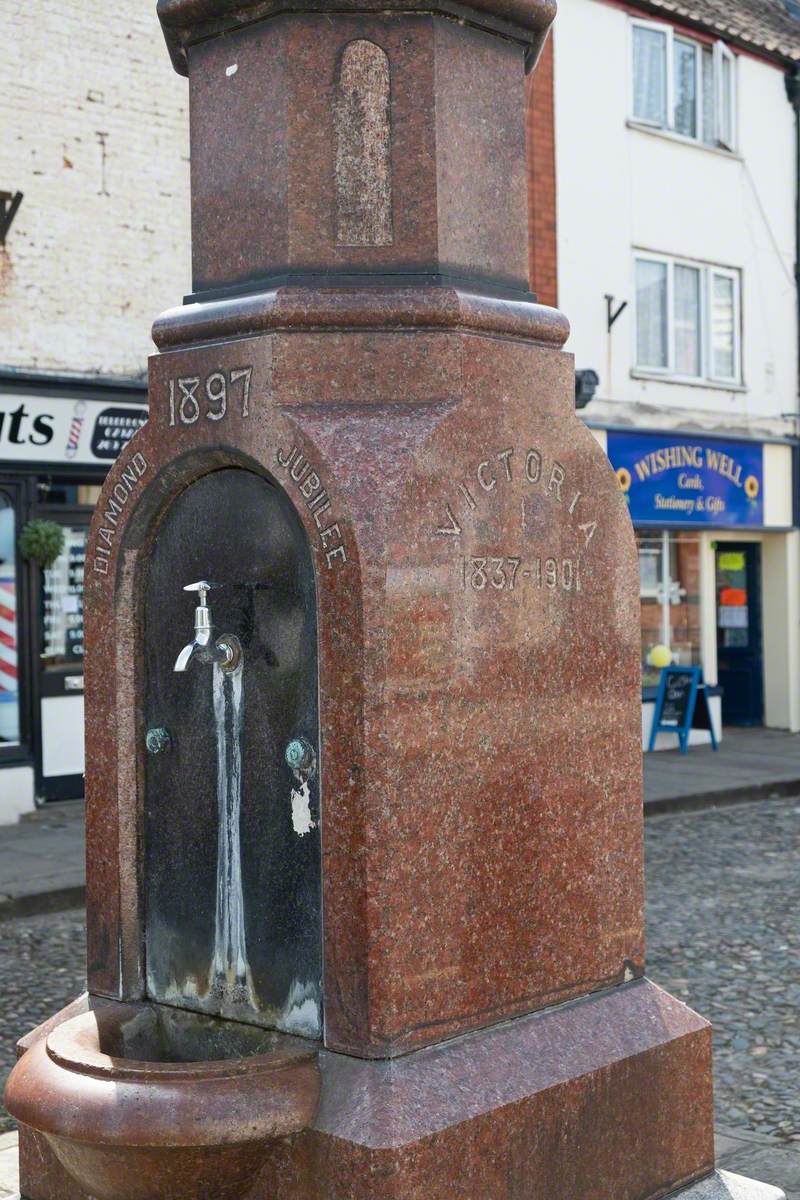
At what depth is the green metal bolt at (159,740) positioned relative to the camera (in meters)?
3.88

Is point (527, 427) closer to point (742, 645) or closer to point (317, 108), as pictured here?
point (317, 108)

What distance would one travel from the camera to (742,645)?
1914cm

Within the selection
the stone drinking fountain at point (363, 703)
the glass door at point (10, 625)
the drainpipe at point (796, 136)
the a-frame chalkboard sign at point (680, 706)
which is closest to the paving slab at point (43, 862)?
the glass door at point (10, 625)

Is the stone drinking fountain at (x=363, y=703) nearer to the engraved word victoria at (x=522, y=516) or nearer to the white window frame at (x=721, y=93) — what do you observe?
the engraved word victoria at (x=522, y=516)

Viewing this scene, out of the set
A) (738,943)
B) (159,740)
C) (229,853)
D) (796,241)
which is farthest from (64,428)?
(796,241)

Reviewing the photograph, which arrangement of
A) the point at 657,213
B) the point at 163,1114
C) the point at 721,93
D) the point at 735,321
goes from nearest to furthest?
the point at 163,1114
the point at 657,213
the point at 721,93
the point at 735,321

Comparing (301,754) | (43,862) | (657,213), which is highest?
(657,213)

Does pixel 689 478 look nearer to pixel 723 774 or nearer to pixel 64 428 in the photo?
pixel 723 774

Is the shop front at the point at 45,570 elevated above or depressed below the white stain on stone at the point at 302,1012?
above

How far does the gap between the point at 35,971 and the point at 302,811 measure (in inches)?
173

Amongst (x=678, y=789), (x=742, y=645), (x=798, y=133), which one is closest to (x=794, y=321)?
(x=798, y=133)

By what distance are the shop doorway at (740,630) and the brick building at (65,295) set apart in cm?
884

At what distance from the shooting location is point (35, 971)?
7.45m

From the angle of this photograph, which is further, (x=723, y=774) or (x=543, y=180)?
(x=543, y=180)
